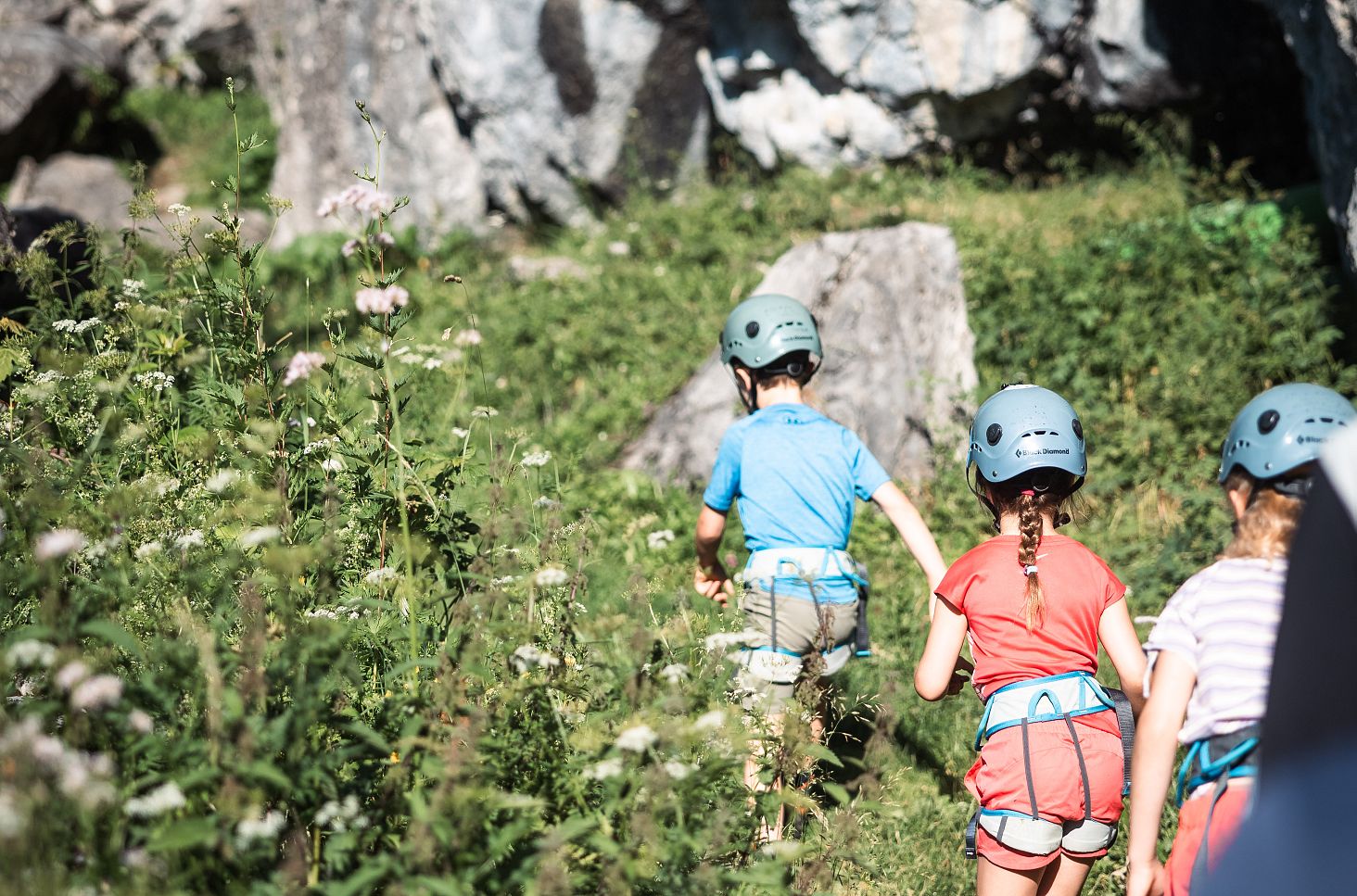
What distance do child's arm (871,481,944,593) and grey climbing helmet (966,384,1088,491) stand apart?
51cm

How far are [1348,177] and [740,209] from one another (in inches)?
175

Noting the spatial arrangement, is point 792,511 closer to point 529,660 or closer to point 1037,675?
point 1037,675

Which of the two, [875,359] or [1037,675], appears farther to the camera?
[875,359]

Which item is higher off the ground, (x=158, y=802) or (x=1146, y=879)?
(x=1146, y=879)

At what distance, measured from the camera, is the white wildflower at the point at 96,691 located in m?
2.01

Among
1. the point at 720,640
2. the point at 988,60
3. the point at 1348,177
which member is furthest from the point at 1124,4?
the point at 720,640

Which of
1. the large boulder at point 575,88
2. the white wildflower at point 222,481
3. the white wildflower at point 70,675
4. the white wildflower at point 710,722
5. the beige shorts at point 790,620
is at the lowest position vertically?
the white wildflower at point 70,675

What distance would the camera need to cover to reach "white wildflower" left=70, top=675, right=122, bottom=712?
2012 millimetres

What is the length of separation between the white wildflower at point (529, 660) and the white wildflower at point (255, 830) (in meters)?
0.66

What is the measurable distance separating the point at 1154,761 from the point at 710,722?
39.7 inches

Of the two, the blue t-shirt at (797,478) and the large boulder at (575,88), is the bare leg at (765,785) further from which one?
A: the large boulder at (575,88)

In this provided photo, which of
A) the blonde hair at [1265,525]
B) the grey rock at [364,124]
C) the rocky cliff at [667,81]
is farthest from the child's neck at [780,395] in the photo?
the grey rock at [364,124]

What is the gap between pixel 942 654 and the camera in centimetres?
300

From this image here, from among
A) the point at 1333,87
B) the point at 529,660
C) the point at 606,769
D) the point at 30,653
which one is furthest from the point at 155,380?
the point at 1333,87
